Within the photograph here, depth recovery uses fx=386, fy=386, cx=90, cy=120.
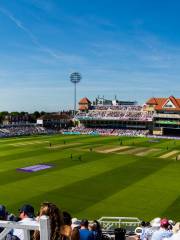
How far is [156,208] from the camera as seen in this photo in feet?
71.2

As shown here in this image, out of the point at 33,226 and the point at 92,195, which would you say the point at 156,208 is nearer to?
the point at 92,195

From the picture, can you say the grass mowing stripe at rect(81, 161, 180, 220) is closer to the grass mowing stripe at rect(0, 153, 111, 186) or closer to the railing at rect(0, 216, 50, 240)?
the grass mowing stripe at rect(0, 153, 111, 186)

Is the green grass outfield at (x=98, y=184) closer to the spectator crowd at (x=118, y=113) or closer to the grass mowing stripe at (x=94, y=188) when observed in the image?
the grass mowing stripe at (x=94, y=188)

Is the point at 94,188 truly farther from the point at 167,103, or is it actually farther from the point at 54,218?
the point at 167,103

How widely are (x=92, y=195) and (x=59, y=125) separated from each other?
262ft

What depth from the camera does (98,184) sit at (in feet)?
91.7

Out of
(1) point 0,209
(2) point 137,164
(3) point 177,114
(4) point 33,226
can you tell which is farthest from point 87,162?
(3) point 177,114

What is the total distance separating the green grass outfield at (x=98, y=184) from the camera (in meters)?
21.7

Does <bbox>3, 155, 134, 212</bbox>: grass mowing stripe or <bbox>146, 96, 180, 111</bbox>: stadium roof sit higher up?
<bbox>146, 96, 180, 111</bbox>: stadium roof

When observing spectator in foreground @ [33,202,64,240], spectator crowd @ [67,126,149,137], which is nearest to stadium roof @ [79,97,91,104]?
spectator crowd @ [67,126,149,137]

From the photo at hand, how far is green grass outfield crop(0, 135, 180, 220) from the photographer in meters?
21.7

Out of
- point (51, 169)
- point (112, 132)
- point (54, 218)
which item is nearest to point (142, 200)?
point (51, 169)

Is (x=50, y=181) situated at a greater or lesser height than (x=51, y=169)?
lesser

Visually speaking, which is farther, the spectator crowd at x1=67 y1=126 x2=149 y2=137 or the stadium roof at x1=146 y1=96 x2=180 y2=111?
the stadium roof at x1=146 y1=96 x2=180 y2=111
